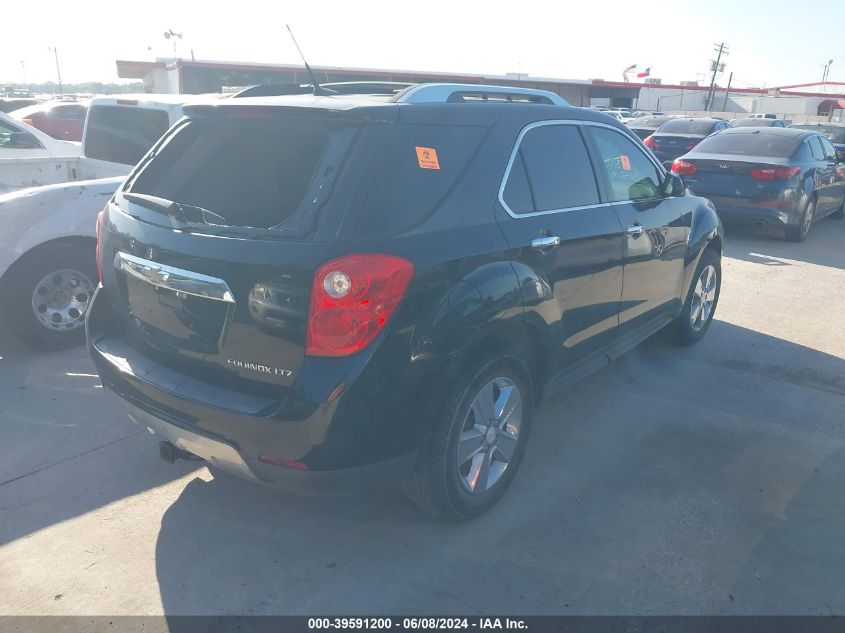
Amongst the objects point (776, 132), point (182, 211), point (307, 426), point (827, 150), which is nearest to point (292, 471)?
point (307, 426)

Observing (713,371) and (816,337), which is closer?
(713,371)

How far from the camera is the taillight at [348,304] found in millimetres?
2693

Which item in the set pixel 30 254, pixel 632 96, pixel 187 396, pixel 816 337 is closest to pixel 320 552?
pixel 187 396

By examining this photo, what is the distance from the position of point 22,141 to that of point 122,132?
146 cm

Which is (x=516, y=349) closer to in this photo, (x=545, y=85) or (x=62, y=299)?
(x=62, y=299)

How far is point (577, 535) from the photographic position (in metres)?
3.40

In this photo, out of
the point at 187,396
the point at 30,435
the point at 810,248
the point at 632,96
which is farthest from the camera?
the point at 632,96

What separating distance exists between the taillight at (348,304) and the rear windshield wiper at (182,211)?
2.10ft

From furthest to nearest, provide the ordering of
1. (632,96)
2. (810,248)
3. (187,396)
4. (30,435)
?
(632,96), (810,248), (30,435), (187,396)

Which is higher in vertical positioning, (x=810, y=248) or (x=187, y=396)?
(x=187, y=396)

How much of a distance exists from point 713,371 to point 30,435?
4563mm

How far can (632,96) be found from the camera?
64688 mm

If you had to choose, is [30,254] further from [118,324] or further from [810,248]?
[810,248]

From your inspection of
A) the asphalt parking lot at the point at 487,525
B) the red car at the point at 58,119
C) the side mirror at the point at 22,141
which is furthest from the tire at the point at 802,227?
the red car at the point at 58,119
